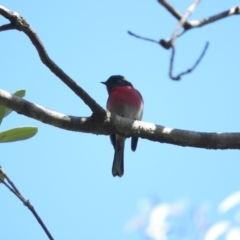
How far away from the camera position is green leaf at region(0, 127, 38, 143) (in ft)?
10.9

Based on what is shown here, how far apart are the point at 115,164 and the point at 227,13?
14.5 feet

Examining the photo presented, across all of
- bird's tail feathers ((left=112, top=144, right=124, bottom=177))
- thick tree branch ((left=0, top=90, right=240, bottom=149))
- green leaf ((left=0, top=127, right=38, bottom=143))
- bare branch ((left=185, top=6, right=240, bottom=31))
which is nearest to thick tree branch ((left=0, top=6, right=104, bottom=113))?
thick tree branch ((left=0, top=90, right=240, bottom=149))

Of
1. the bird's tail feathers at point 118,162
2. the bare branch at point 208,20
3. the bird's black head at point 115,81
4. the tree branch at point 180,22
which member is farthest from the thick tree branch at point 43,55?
the bird's black head at point 115,81

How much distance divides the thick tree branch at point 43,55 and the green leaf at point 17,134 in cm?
37

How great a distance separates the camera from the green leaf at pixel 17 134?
3312mm

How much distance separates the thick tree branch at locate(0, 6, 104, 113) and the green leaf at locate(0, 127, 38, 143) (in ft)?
1.22

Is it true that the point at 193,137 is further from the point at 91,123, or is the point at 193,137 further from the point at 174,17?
the point at 174,17

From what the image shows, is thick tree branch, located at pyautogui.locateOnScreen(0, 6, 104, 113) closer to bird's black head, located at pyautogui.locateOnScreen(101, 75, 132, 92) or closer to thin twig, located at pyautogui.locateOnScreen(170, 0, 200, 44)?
thin twig, located at pyautogui.locateOnScreen(170, 0, 200, 44)

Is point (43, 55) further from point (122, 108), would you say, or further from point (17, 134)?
point (122, 108)

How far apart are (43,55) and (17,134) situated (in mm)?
502

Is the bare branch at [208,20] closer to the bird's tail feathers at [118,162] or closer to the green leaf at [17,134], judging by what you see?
the green leaf at [17,134]

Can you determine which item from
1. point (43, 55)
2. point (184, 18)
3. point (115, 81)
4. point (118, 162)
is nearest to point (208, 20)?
point (184, 18)

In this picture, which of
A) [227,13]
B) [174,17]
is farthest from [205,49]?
[174,17]

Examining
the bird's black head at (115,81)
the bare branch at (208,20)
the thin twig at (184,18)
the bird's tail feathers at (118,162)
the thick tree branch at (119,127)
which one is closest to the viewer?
the thin twig at (184,18)
